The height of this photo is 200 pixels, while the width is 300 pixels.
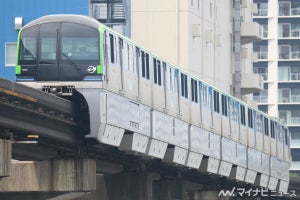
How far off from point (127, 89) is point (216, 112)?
1690 centimetres

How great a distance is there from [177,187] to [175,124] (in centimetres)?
1500

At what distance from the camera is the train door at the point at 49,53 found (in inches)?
1374

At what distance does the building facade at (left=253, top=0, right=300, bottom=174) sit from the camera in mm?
164875

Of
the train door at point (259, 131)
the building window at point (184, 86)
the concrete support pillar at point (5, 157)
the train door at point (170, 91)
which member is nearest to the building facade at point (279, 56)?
the train door at point (259, 131)

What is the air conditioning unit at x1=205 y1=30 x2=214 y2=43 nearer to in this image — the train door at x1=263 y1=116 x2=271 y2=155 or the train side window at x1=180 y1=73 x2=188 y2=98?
the train door at x1=263 y1=116 x2=271 y2=155

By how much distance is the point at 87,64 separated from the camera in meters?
34.6

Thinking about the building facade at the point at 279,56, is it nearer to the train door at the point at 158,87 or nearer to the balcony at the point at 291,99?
the balcony at the point at 291,99

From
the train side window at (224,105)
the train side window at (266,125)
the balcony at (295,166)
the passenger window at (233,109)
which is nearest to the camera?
the train side window at (224,105)

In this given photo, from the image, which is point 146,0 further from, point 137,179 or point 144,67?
point 144,67

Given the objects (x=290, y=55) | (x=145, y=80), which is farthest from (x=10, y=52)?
(x=290, y=55)

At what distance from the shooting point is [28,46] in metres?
36.1

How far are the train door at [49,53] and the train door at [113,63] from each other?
4.36 ft

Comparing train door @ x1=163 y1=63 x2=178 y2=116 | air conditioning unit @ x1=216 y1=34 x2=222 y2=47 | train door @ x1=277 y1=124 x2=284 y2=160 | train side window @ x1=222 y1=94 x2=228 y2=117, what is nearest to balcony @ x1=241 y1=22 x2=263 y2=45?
air conditioning unit @ x1=216 y1=34 x2=222 y2=47

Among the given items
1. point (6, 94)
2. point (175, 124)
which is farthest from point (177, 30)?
point (6, 94)
